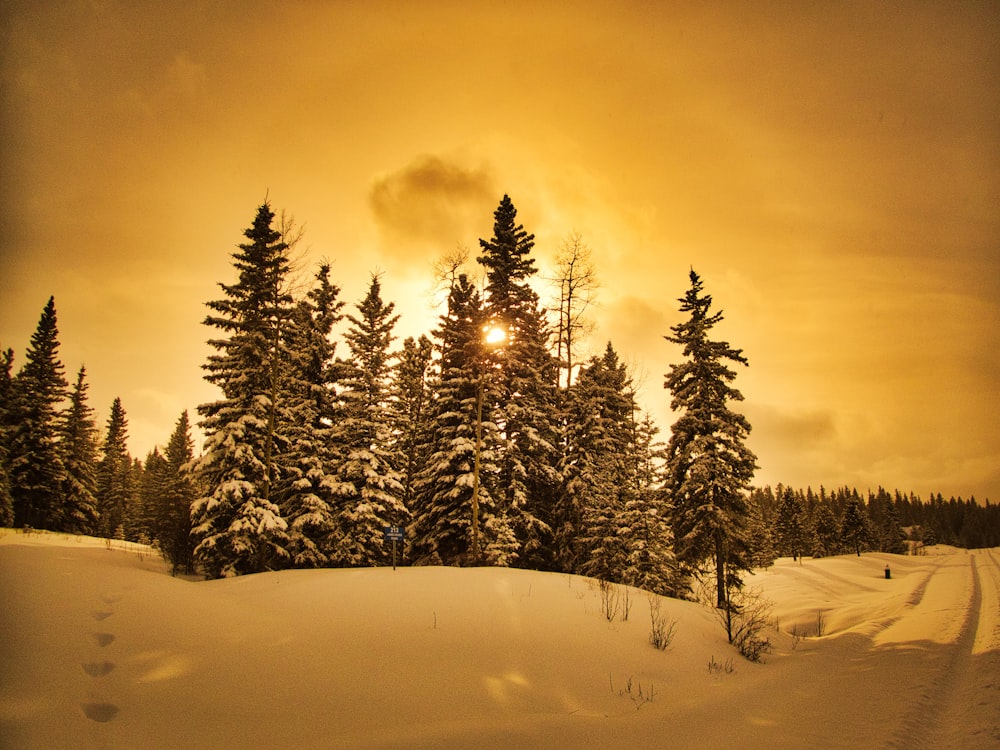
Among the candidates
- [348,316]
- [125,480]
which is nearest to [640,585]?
[348,316]


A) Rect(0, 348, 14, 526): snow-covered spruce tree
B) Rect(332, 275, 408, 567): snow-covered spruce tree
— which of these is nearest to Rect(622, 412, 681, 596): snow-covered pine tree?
Rect(332, 275, 408, 567): snow-covered spruce tree

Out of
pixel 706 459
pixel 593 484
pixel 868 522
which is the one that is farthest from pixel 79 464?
pixel 868 522

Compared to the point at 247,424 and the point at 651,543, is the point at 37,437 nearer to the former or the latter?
the point at 247,424

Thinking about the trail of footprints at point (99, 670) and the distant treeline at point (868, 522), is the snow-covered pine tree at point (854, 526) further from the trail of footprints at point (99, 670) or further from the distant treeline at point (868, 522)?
the trail of footprints at point (99, 670)

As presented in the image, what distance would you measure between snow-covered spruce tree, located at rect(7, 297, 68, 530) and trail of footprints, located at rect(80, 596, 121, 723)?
32.2 meters

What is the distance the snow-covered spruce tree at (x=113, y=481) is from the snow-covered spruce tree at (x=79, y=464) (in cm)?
934

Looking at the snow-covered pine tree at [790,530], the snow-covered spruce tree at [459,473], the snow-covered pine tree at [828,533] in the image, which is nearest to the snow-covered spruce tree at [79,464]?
the snow-covered spruce tree at [459,473]

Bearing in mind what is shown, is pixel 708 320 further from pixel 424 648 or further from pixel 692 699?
pixel 424 648

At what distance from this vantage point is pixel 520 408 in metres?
21.5

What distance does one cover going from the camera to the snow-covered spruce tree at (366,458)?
20875mm

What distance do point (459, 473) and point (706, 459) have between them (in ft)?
36.9

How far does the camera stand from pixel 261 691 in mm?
5809

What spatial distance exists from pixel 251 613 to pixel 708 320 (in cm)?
2093

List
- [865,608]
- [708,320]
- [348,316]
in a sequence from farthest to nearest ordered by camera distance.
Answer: [348,316]
[865,608]
[708,320]
